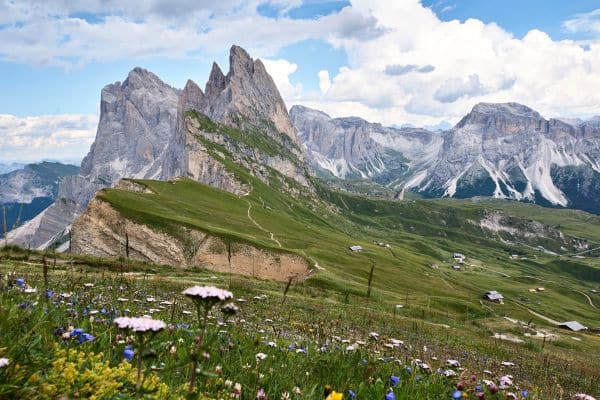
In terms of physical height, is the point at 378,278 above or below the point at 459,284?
above

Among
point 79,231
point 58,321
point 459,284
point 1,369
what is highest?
point 1,369

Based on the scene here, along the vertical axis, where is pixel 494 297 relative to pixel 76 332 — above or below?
below

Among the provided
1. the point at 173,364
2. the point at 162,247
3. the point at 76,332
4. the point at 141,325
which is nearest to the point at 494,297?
the point at 162,247

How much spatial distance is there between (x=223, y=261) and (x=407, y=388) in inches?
3154

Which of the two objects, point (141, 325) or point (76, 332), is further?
point (76, 332)

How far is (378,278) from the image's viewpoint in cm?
11594

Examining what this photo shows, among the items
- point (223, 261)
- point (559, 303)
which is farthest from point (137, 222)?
point (559, 303)

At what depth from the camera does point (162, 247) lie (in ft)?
280

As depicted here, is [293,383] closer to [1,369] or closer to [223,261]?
[1,369]

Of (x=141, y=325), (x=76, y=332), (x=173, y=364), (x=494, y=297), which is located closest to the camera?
(x=141, y=325)

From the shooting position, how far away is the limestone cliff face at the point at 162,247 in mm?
82438

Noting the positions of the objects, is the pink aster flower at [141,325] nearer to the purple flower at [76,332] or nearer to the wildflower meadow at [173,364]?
the wildflower meadow at [173,364]

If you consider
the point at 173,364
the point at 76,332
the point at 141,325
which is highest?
the point at 141,325

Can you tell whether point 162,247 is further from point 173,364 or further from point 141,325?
point 141,325
